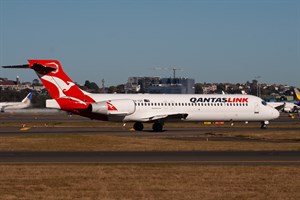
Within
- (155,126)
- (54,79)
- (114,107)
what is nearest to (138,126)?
(155,126)

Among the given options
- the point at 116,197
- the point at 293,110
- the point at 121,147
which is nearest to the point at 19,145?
the point at 121,147

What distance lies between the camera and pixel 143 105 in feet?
177

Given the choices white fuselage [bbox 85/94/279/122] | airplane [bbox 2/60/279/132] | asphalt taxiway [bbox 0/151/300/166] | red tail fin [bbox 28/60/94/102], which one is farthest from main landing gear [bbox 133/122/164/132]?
asphalt taxiway [bbox 0/151/300/166]

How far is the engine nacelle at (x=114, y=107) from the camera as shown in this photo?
51562 millimetres

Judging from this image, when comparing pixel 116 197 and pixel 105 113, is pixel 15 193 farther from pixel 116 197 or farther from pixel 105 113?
pixel 105 113

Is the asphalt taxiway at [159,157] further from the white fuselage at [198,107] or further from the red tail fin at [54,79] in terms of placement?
the white fuselage at [198,107]

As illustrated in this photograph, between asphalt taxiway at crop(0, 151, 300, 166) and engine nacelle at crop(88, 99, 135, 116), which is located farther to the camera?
engine nacelle at crop(88, 99, 135, 116)

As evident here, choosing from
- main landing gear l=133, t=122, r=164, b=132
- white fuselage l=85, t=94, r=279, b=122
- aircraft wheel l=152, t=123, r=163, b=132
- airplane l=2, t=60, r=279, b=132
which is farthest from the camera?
white fuselage l=85, t=94, r=279, b=122

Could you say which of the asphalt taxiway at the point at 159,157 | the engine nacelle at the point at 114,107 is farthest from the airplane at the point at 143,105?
the asphalt taxiway at the point at 159,157

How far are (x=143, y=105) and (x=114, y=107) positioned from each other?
2.95 m

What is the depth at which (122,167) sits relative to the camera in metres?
22.4

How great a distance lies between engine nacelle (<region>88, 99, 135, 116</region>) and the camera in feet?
169

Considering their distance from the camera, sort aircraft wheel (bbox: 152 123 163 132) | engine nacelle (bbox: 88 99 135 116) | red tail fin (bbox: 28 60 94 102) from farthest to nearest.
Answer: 1. aircraft wheel (bbox: 152 123 163 132)
2. engine nacelle (bbox: 88 99 135 116)
3. red tail fin (bbox: 28 60 94 102)

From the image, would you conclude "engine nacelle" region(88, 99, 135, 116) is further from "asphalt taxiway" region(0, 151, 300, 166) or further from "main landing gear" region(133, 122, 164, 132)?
"asphalt taxiway" region(0, 151, 300, 166)
